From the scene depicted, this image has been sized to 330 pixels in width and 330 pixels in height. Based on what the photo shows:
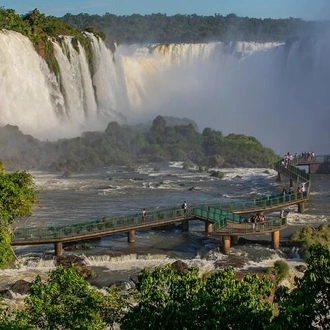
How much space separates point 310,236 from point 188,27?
12197 centimetres

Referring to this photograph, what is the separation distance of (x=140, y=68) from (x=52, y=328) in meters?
61.8

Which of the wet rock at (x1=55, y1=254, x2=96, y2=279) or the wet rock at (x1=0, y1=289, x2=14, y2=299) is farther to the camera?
the wet rock at (x1=55, y1=254, x2=96, y2=279)

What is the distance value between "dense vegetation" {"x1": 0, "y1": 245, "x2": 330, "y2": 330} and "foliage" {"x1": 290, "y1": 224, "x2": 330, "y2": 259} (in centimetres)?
1218

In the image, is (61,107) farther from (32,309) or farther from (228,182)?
(32,309)

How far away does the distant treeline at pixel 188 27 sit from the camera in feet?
417

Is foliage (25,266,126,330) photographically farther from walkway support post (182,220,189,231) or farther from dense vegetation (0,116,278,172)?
dense vegetation (0,116,278,172)

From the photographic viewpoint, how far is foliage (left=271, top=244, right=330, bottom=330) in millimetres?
9867

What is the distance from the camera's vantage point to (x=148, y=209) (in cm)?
3222

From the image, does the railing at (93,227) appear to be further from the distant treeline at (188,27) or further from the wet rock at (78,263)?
the distant treeline at (188,27)

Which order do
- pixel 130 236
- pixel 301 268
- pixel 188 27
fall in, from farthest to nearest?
pixel 188 27, pixel 130 236, pixel 301 268

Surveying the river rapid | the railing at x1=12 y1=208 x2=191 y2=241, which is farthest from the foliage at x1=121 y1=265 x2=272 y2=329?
the railing at x1=12 y1=208 x2=191 y2=241

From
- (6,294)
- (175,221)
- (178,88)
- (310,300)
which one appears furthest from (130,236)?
(178,88)

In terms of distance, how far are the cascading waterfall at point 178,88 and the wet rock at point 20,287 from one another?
1156 inches

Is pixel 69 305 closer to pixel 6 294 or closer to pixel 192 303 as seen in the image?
pixel 192 303
